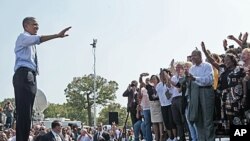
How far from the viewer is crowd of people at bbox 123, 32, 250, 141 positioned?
25.4 feet

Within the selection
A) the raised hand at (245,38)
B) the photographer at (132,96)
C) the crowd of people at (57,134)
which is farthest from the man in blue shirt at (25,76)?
the photographer at (132,96)

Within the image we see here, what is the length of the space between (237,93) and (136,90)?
16.3 feet

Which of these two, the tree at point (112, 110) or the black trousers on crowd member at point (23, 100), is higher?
the tree at point (112, 110)

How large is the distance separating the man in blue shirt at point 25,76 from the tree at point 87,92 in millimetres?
48618

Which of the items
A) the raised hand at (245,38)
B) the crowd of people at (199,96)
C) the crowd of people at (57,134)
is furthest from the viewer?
the crowd of people at (57,134)

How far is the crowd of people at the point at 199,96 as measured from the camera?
25.4 feet

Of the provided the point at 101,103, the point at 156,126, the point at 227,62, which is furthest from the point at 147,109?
the point at 101,103

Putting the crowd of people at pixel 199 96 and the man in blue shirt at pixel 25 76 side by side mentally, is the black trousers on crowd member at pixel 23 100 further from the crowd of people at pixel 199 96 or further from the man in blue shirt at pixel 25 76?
the crowd of people at pixel 199 96

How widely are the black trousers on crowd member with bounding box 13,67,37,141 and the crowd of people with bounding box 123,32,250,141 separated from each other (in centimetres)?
379

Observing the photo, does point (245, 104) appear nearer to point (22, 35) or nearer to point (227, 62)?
point (227, 62)

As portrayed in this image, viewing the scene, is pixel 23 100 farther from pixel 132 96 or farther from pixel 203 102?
pixel 132 96

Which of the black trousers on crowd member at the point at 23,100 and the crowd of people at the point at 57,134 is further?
the crowd of people at the point at 57,134

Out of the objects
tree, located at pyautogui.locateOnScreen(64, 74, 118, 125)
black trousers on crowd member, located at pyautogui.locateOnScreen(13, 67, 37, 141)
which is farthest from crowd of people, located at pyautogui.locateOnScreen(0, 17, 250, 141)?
tree, located at pyautogui.locateOnScreen(64, 74, 118, 125)

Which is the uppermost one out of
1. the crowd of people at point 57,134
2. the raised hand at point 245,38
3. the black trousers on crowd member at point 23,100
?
the raised hand at point 245,38
